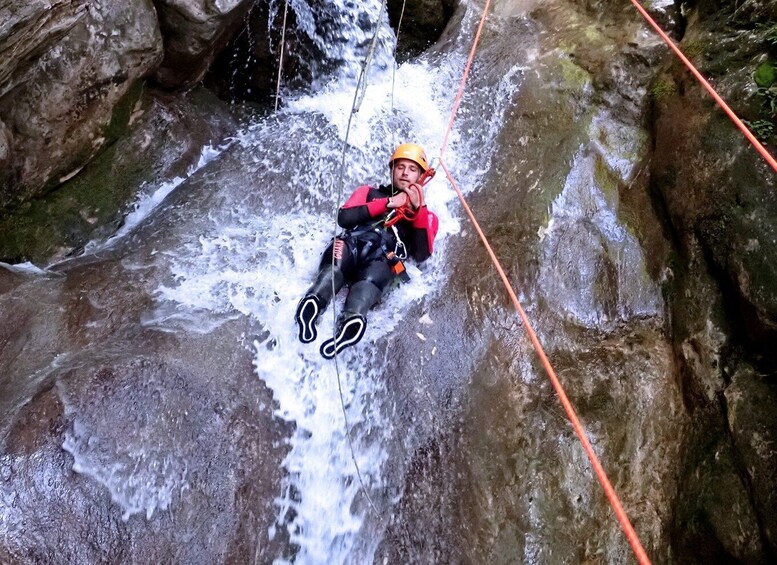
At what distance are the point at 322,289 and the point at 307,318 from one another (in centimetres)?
25

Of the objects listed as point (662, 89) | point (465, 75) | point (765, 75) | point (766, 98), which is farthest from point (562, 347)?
point (465, 75)

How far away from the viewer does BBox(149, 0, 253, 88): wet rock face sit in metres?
4.51

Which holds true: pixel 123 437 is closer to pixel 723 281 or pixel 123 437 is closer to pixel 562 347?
pixel 562 347

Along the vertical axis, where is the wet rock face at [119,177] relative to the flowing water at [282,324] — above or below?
above

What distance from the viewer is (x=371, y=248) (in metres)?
4.09

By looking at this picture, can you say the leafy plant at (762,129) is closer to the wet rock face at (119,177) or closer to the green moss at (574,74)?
the green moss at (574,74)

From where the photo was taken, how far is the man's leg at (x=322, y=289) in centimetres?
360

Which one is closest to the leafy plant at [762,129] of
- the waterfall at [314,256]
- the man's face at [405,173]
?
the waterfall at [314,256]

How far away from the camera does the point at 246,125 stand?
564 centimetres

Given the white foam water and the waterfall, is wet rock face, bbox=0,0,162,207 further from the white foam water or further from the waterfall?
the white foam water

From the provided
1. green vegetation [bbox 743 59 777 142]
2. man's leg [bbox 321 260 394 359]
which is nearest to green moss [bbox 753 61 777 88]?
green vegetation [bbox 743 59 777 142]

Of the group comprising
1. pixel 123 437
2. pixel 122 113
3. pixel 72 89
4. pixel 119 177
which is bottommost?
pixel 123 437

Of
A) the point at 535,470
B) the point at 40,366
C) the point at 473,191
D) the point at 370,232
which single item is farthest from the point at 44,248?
the point at 535,470

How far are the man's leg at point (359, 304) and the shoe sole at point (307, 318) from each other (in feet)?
0.39
